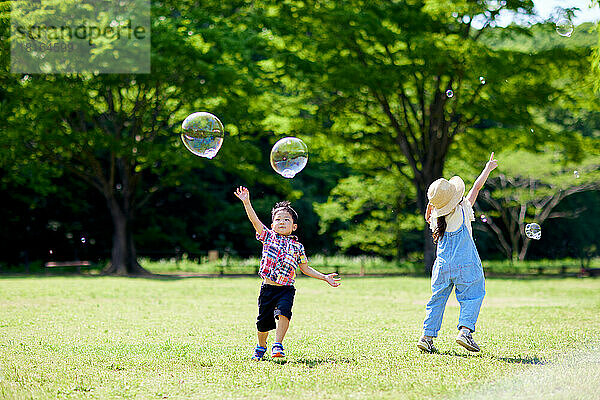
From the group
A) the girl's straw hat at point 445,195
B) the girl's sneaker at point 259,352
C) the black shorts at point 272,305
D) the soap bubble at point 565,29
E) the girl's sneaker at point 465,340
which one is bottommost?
the girl's sneaker at point 259,352

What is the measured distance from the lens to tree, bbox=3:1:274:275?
2498 cm

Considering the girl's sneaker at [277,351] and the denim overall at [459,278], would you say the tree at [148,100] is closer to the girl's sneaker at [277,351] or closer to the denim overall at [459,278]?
the denim overall at [459,278]

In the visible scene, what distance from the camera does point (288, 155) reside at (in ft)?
33.3

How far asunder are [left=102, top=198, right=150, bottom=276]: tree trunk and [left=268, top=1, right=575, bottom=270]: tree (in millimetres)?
8999

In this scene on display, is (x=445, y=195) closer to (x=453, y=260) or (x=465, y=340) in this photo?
(x=453, y=260)

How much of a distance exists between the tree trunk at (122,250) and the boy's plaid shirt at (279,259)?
855 inches

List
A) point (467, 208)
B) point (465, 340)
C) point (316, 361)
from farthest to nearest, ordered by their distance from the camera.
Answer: point (467, 208)
point (465, 340)
point (316, 361)

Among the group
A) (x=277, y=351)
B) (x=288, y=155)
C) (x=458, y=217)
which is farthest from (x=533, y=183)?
(x=277, y=351)

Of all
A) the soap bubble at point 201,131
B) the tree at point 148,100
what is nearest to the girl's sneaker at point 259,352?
the soap bubble at point 201,131

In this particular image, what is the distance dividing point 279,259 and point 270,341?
5.91 feet

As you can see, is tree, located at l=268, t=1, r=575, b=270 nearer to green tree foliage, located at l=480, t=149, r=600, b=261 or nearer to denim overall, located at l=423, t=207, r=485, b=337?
green tree foliage, located at l=480, t=149, r=600, b=261

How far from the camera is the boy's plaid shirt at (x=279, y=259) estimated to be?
7.22 m

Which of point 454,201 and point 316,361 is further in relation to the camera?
point 454,201

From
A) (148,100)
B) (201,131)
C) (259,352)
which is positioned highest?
(148,100)
